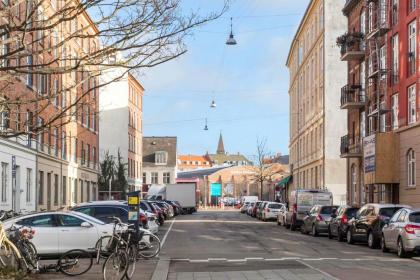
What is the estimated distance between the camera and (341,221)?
28234 mm

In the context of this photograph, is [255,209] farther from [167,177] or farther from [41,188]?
[167,177]

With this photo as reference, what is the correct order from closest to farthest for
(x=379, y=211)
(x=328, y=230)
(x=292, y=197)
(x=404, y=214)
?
(x=404, y=214) → (x=379, y=211) → (x=328, y=230) → (x=292, y=197)

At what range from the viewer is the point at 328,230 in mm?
30797

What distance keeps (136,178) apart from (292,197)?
179 ft

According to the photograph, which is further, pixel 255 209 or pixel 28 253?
pixel 255 209

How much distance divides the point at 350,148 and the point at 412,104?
1307 centimetres

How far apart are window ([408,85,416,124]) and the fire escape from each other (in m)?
3.14

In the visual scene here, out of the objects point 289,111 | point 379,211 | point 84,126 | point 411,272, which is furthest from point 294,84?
point 411,272

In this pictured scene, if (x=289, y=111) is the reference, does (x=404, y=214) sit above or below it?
below

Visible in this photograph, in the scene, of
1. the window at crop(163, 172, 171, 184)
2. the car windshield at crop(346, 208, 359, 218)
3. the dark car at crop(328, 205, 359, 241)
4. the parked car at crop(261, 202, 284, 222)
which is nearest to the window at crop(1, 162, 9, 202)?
the dark car at crop(328, 205, 359, 241)

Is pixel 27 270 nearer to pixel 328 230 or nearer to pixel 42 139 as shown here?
pixel 328 230

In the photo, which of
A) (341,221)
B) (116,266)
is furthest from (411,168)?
(116,266)

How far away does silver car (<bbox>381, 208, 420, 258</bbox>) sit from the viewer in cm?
1952

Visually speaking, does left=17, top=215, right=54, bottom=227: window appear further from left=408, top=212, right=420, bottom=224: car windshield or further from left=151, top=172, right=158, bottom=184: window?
left=151, top=172, right=158, bottom=184: window
